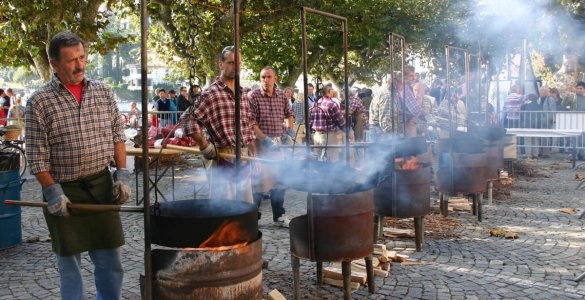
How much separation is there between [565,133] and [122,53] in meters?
88.0

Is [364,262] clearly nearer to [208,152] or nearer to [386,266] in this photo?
[386,266]

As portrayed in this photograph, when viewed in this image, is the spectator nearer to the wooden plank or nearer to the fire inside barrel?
the wooden plank

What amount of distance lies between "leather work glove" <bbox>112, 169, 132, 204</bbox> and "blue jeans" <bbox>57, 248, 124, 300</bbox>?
364 millimetres

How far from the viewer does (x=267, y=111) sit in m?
7.44

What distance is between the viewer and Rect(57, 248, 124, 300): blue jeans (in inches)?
→ 144

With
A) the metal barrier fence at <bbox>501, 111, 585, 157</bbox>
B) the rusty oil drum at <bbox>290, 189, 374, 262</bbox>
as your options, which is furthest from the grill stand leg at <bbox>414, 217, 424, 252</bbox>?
the metal barrier fence at <bbox>501, 111, 585, 157</bbox>

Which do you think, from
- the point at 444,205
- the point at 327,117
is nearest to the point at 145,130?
the point at 444,205

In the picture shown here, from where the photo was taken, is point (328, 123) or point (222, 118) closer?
point (222, 118)

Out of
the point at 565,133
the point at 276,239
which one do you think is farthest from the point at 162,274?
the point at 565,133

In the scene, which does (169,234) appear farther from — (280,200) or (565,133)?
(565,133)

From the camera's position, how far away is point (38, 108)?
11.3ft

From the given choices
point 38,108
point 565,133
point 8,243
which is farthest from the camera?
point 565,133

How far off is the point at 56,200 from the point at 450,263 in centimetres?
397

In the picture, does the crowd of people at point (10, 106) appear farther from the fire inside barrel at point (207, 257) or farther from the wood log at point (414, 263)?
the fire inside barrel at point (207, 257)
